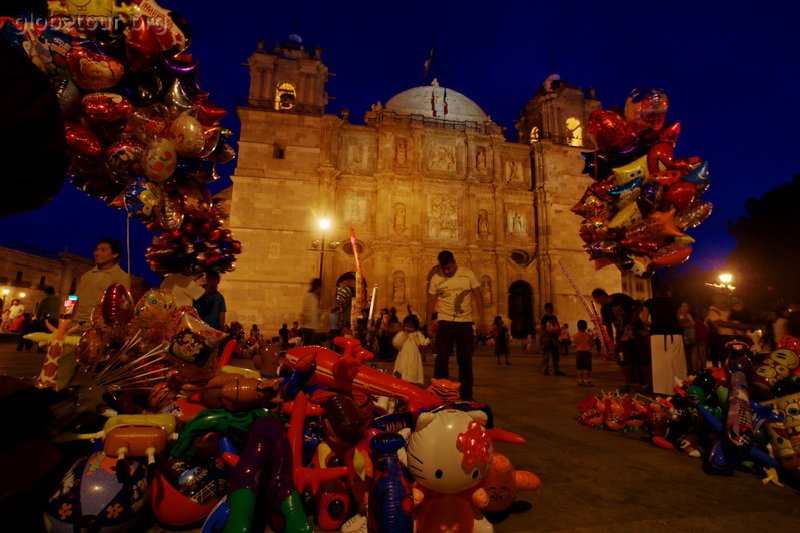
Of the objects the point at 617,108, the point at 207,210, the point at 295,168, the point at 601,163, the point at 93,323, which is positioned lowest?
the point at 93,323

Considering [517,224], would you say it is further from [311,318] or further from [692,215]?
[311,318]

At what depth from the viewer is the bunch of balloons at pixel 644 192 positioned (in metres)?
5.38

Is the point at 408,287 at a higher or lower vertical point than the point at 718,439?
higher

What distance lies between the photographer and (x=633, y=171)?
5.55m

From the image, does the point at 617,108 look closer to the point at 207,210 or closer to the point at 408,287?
the point at 207,210

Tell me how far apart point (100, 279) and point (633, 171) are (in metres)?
6.77

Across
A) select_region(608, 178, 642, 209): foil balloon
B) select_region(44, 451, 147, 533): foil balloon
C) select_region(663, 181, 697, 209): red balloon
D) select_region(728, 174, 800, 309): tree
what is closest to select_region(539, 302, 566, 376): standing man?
select_region(608, 178, 642, 209): foil balloon

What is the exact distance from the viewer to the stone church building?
21.1 m

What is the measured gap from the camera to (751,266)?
24.2 m

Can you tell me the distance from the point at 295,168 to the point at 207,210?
60.6 ft

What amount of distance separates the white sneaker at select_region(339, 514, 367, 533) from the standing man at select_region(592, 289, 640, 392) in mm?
6032

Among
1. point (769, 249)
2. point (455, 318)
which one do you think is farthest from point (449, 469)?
point (769, 249)

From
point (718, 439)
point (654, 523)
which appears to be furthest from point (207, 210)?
point (718, 439)

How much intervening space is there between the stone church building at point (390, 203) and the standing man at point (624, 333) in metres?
14.5
